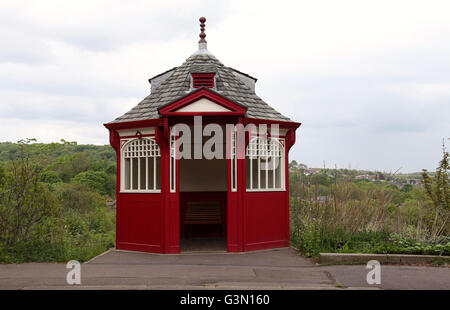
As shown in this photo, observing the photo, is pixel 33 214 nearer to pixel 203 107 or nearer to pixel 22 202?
pixel 22 202

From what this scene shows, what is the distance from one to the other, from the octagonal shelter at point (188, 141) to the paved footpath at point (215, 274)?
0.89m

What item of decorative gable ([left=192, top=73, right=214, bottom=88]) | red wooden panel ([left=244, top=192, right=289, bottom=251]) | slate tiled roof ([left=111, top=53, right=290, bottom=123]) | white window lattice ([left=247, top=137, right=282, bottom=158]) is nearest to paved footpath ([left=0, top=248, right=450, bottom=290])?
red wooden panel ([left=244, top=192, right=289, bottom=251])

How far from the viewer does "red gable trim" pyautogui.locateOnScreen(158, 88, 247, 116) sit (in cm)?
935

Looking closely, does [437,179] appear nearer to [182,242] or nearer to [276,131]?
[276,131]

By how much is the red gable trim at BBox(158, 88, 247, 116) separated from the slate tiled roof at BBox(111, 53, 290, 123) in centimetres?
50

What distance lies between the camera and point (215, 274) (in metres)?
7.31

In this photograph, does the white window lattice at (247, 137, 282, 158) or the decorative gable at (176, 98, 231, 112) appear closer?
the decorative gable at (176, 98, 231, 112)

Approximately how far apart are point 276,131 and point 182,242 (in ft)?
13.1

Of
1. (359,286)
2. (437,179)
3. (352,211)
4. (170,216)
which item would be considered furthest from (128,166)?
(437,179)

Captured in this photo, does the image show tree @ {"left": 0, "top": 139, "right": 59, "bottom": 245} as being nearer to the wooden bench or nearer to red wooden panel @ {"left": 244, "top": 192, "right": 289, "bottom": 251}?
the wooden bench

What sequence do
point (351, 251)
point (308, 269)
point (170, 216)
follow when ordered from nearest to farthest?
point (308, 269) < point (351, 251) < point (170, 216)

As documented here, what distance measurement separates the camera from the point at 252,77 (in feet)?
42.1

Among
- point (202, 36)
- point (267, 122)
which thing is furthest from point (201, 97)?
point (202, 36)

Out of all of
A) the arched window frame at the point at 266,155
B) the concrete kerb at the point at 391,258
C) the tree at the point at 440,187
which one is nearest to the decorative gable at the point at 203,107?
the arched window frame at the point at 266,155
